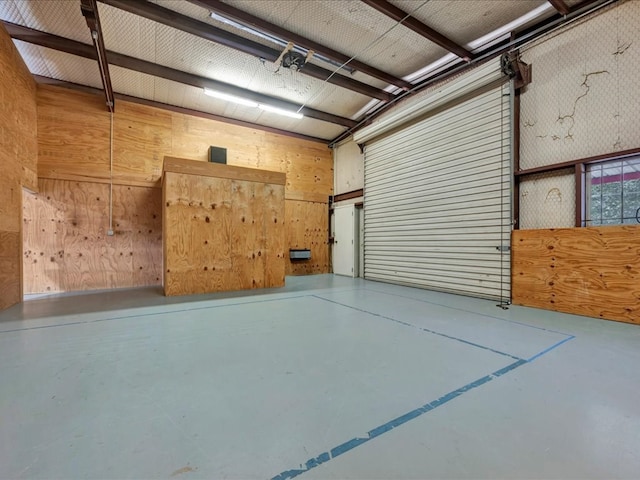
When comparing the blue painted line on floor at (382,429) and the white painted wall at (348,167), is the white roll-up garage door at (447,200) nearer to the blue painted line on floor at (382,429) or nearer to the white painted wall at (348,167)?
the white painted wall at (348,167)

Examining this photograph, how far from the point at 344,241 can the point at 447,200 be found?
10.2 feet

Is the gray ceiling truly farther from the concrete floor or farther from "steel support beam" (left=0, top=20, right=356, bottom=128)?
the concrete floor

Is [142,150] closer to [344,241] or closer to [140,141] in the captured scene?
[140,141]

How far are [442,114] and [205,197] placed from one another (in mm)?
4440

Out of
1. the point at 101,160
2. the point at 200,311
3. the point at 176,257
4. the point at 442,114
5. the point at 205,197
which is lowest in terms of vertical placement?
the point at 200,311

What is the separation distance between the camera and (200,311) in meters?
3.51

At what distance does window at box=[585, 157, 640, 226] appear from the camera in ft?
10.3

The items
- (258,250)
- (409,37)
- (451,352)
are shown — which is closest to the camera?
(451,352)

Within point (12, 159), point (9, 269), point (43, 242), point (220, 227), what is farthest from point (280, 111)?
point (9, 269)

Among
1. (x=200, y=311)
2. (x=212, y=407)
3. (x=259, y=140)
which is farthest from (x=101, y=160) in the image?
(x=212, y=407)

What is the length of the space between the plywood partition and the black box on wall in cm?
147

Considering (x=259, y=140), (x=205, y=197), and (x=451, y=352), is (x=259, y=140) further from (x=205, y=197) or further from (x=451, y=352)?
(x=451, y=352)

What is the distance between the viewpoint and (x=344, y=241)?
748 cm

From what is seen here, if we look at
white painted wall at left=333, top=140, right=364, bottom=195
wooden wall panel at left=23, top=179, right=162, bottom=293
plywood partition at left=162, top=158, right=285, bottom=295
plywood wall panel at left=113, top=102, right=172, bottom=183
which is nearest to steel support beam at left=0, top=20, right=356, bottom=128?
white painted wall at left=333, top=140, right=364, bottom=195
